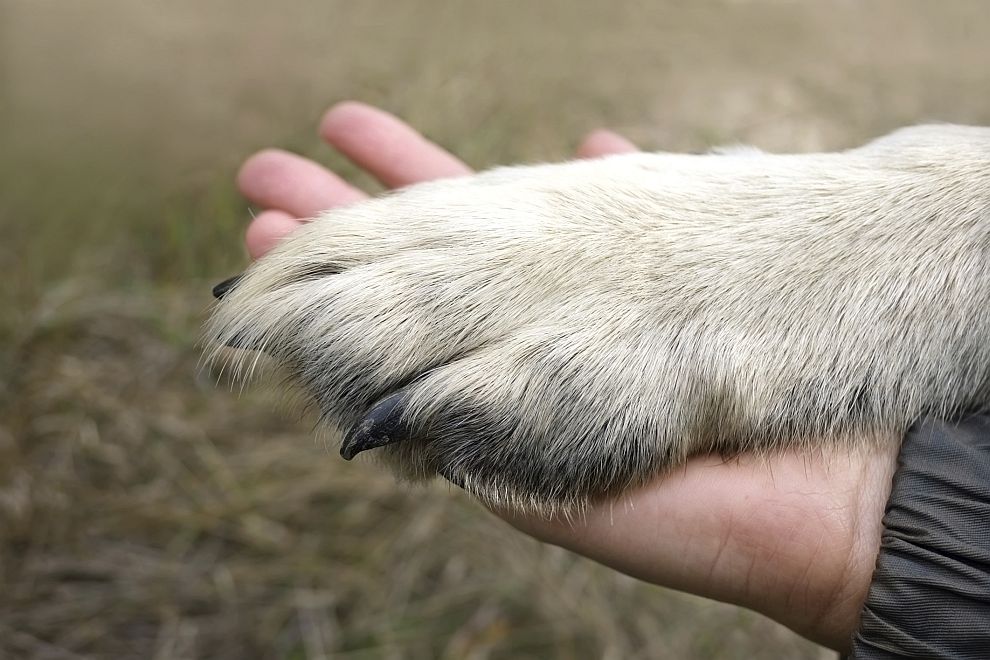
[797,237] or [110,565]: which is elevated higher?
[797,237]

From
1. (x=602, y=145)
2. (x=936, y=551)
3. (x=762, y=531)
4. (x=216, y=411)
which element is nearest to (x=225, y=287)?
(x=762, y=531)

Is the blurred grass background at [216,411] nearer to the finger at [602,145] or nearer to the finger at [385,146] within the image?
the finger at [385,146]

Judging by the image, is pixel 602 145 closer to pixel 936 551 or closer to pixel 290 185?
pixel 290 185

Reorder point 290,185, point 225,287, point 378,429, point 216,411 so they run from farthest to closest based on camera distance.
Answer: point 216,411
point 290,185
point 225,287
point 378,429

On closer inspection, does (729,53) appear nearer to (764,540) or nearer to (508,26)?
(508,26)

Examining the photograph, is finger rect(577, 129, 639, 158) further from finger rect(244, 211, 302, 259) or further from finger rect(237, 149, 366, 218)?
finger rect(244, 211, 302, 259)

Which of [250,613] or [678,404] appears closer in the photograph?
[678,404]

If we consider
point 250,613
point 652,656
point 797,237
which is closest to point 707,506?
point 797,237

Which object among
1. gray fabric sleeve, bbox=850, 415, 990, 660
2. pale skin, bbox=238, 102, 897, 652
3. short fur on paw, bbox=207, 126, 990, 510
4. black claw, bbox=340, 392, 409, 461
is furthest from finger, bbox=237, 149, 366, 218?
gray fabric sleeve, bbox=850, 415, 990, 660
